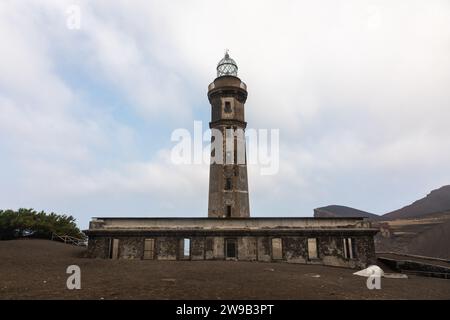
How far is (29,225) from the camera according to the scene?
28.3 m

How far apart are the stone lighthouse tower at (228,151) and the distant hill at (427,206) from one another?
5468 cm

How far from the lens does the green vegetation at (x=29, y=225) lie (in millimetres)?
28312

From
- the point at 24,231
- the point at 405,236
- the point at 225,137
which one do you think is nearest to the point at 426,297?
the point at 225,137

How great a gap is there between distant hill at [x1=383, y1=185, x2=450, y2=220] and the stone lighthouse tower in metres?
54.7

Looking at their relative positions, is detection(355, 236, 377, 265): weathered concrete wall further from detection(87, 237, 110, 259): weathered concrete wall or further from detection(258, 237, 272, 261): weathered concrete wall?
detection(87, 237, 110, 259): weathered concrete wall

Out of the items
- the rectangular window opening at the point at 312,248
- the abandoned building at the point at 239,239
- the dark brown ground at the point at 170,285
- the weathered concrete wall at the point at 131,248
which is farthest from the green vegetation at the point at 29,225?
the rectangular window opening at the point at 312,248

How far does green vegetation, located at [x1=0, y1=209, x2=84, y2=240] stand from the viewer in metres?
28.3

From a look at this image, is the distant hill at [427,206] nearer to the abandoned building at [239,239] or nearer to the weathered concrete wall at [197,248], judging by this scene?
the abandoned building at [239,239]

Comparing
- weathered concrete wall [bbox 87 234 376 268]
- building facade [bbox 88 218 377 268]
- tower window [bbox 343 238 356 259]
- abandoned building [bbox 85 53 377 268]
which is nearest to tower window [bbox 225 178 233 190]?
abandoned building [bbox 85 53 377 268]

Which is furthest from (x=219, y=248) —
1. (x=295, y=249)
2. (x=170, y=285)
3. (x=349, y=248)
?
(x=170, y=285)

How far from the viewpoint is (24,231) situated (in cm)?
2905

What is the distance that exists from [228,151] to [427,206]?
66.6 metres

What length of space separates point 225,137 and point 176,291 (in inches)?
868
